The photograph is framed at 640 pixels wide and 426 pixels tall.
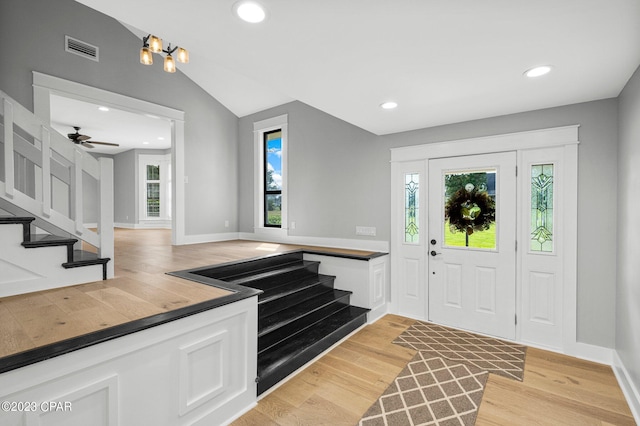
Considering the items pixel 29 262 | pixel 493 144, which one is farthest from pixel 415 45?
pixel 29 262

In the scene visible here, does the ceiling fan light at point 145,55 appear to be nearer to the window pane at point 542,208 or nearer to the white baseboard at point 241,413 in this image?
the white baseboard at point 241,413

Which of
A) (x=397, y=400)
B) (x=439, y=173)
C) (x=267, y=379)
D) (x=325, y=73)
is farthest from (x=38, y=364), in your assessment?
(x=439, y=173)

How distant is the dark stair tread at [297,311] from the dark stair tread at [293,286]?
5.9 inches

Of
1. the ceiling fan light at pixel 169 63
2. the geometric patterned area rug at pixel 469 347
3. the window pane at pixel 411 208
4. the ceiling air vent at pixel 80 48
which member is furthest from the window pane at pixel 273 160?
the geometric patterned area rug at pixel 469 347

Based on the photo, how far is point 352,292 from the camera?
3867 mm

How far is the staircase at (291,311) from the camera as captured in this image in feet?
8.38

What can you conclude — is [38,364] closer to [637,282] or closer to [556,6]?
[556,6]

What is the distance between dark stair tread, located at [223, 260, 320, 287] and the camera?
10.3ft

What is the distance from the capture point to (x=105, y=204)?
241cm

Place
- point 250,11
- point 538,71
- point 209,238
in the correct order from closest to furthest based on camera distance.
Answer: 1. point 250,11
2. point 538,71
3. point 209,238

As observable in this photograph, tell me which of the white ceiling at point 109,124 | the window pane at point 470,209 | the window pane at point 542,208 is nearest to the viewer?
the window pane at point 542,208

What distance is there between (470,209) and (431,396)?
2.12 metres

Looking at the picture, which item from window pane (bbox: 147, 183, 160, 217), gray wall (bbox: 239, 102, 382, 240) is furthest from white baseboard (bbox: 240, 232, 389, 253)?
window pane (bbox: 147, 183, 160, 217)

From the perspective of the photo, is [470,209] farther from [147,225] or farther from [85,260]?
[147,225]
